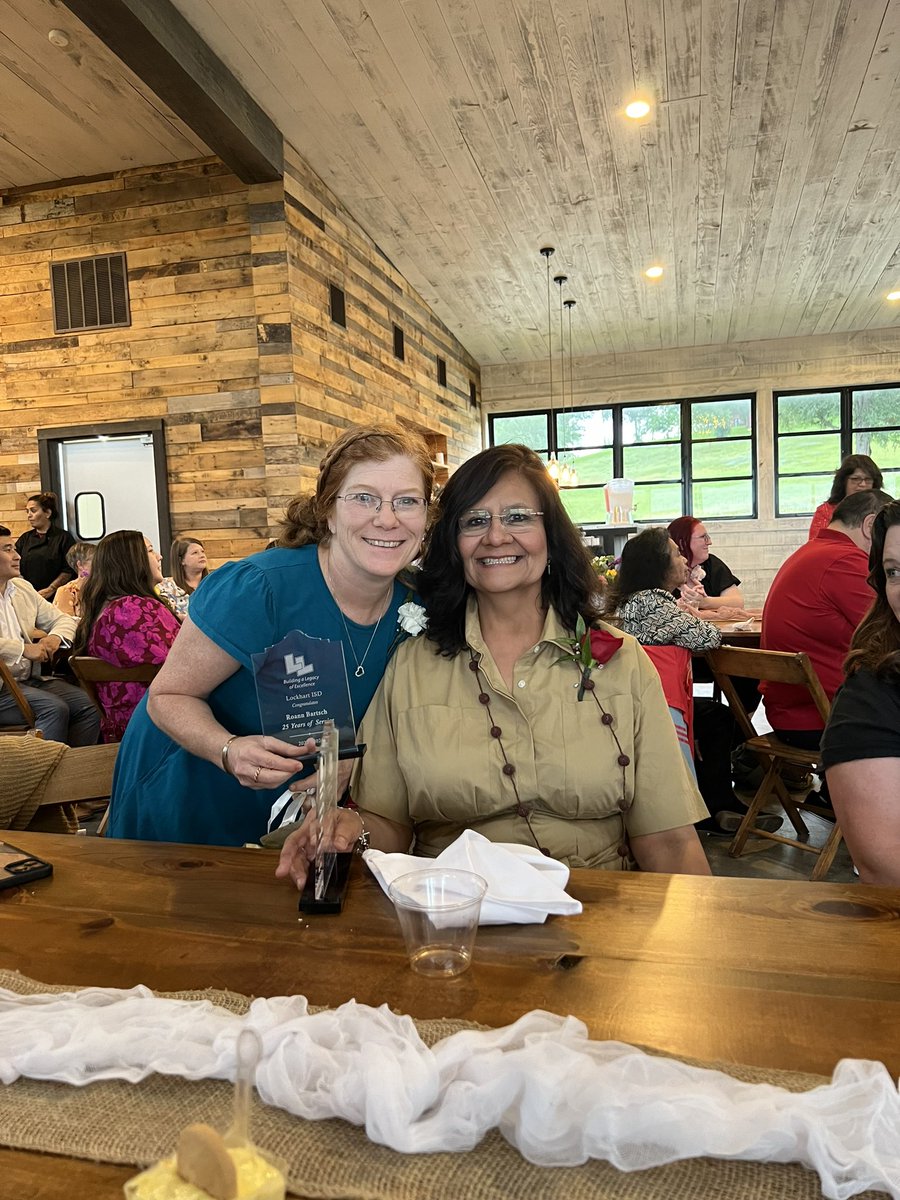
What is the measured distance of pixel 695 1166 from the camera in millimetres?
661

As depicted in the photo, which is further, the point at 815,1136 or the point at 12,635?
the point at 12,635

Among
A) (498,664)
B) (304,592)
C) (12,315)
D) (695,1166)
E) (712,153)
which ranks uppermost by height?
(712,153)

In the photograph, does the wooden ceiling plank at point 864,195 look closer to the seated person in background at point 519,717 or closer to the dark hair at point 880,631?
the dark hair at point 880,631

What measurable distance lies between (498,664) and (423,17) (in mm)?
3881

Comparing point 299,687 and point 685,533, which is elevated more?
point 685,533

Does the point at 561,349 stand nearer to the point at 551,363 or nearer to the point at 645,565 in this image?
the point at 551,363

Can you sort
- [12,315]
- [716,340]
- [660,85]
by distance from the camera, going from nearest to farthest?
[660,85], [12,315], [716,340]

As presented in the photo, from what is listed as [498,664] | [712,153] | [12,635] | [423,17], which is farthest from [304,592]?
[712,153]

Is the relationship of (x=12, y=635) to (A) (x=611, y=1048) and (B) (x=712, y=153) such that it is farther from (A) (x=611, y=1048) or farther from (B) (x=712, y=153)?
(B) (x=712, y=153)

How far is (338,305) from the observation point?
619cm

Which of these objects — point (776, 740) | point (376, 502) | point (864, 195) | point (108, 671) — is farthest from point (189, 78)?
point (864, 195)

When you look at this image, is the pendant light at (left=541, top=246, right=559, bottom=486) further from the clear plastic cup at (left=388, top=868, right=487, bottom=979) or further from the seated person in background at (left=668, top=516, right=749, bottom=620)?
the clear plastic cup at (left=388, top=868, right=487, bottom=979)

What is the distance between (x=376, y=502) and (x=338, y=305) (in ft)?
16.5

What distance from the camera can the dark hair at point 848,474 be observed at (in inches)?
160
